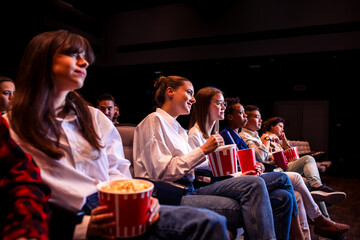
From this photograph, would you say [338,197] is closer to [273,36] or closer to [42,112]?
[42,112]

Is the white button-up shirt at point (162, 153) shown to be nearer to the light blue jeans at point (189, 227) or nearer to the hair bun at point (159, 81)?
the hair bun at point (159, 81)

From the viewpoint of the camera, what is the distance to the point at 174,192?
1276mm

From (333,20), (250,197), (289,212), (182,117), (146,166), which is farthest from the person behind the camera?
(182,117)

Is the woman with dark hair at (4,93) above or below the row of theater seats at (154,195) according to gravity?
above

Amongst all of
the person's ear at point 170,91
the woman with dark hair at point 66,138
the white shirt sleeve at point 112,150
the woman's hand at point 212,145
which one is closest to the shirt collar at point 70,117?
the woman with dark hair at point 66,138

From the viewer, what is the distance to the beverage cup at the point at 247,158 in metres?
1.65

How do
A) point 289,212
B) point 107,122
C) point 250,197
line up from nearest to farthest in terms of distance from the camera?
point 107,122, point 250,197, point 289,212

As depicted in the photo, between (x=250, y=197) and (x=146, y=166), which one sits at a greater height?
(x=146, y=166)

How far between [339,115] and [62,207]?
267 inches

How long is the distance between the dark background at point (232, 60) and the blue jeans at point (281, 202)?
172 inches

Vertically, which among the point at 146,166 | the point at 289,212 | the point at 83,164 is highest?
the point at 83,164

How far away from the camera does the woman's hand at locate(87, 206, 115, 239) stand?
785mm

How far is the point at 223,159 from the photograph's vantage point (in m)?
1.45

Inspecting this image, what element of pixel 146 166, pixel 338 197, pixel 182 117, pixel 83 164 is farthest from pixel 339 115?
pixel 83 164
